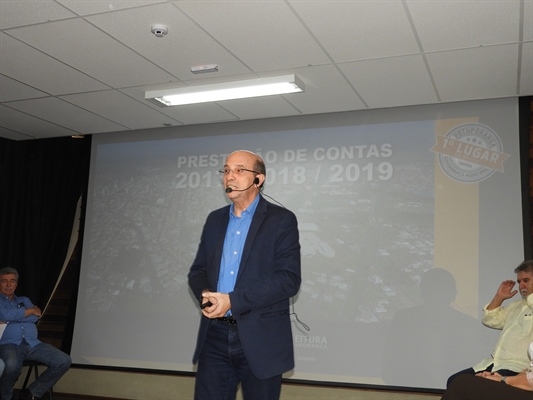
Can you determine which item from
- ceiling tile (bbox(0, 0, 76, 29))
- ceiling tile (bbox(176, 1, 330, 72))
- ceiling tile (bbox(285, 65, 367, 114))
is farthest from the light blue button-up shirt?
ceiling tile (bbox(285, 65, 367, 114))

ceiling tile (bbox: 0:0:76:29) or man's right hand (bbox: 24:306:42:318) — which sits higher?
ceiling tile (bbox: 0:0:76:29)

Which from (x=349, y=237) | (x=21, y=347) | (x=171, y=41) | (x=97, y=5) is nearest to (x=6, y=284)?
(x=21, y=347)

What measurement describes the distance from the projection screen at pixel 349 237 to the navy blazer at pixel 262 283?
3.01m

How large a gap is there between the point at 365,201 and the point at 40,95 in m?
3.18

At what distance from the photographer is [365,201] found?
5414 mm

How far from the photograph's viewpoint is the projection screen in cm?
497

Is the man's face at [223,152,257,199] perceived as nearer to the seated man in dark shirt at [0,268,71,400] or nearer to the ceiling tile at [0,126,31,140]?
the seated man in dark shirt at [0,268,71,400]

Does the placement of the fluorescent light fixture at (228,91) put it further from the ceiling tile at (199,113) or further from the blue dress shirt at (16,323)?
the blue dress shirt at (16,323)

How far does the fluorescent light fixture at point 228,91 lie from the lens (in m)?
4.64

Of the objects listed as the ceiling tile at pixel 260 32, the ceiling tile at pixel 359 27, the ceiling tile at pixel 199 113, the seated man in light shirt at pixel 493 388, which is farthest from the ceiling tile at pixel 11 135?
the seated man in light shirt at pixel 493 388

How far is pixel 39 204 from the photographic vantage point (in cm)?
692

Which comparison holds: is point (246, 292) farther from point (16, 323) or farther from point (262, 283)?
point (16, 323)

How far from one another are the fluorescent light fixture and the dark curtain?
2.08 m

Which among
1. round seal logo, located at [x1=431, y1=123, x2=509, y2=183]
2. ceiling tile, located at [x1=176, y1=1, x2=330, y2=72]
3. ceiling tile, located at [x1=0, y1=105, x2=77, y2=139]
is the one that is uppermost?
ceiling tile, located at [x1=176, y1=1, x2=330, y2=72]
